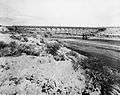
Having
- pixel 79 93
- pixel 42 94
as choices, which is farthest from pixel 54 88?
pixel 79 93

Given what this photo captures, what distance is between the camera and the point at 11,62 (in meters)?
9.00

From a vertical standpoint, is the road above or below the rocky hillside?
below

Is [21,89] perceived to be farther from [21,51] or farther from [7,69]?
[21,51]

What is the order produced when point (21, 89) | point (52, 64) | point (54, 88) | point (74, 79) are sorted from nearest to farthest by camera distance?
point (21, 89)
point (54, 88)
point (74, 79)
point (52, 64)

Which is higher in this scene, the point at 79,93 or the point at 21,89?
the point at 21,89

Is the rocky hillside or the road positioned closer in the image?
the rocky hillside

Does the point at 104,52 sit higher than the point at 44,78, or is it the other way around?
the point at 44,78

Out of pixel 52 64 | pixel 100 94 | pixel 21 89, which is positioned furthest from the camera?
pixel 52 64

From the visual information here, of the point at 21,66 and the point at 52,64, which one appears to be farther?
the point at 52,64

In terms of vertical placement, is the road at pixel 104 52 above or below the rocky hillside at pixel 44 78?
below

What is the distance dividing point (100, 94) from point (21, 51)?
292 inches

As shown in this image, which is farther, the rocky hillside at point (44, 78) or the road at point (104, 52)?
the road at point (104, 52)

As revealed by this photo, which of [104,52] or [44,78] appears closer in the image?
[44,78]

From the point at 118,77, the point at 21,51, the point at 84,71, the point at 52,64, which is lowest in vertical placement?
the point at 118,77
